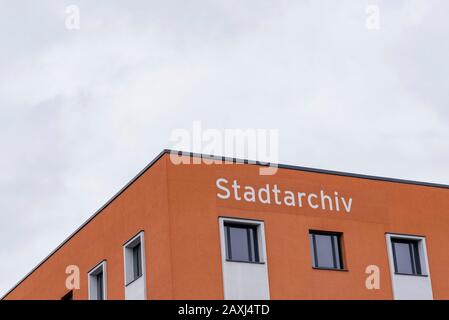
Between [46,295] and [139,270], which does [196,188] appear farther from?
[46,295]

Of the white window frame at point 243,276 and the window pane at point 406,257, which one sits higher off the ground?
the window pane at point 406,257

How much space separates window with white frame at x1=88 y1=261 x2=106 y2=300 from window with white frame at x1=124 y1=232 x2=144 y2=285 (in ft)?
5.88

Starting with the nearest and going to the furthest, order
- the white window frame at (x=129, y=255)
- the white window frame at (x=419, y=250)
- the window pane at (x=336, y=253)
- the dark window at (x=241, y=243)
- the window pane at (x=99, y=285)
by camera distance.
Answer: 1. the dark window at (x=241, y=243)
2. the white window frame at (x=129, y=255)
3. the window pane at (x=336, y=253)
4. the white window frame at (x=419, y=250)
5. the window pane at (x=99, y=285)

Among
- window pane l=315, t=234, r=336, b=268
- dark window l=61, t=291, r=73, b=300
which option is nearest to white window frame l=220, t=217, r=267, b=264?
window pane l=315, t=234, r=336, b=268

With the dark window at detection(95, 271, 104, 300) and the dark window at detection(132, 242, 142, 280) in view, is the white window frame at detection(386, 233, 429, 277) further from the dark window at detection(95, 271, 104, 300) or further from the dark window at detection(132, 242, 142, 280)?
the dark window at detection(95, 271, 104, 300)

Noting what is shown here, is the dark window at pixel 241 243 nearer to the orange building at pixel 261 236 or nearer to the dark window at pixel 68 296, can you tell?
the orange building at pixel 261 236

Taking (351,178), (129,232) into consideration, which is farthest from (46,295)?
(351,178)

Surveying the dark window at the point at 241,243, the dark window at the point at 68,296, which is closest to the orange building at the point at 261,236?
the dark window at the point at 241,243

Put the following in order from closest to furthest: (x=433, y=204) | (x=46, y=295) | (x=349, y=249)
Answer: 1. (x=349, y=249)
2. (x=433, y=204)
3. (x=46, y=295)

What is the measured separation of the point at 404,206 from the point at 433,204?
4.88ft

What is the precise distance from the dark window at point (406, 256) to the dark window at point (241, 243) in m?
5.51

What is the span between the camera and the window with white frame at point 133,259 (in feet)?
111

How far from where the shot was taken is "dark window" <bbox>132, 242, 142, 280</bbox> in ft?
111

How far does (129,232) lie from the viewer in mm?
34188
